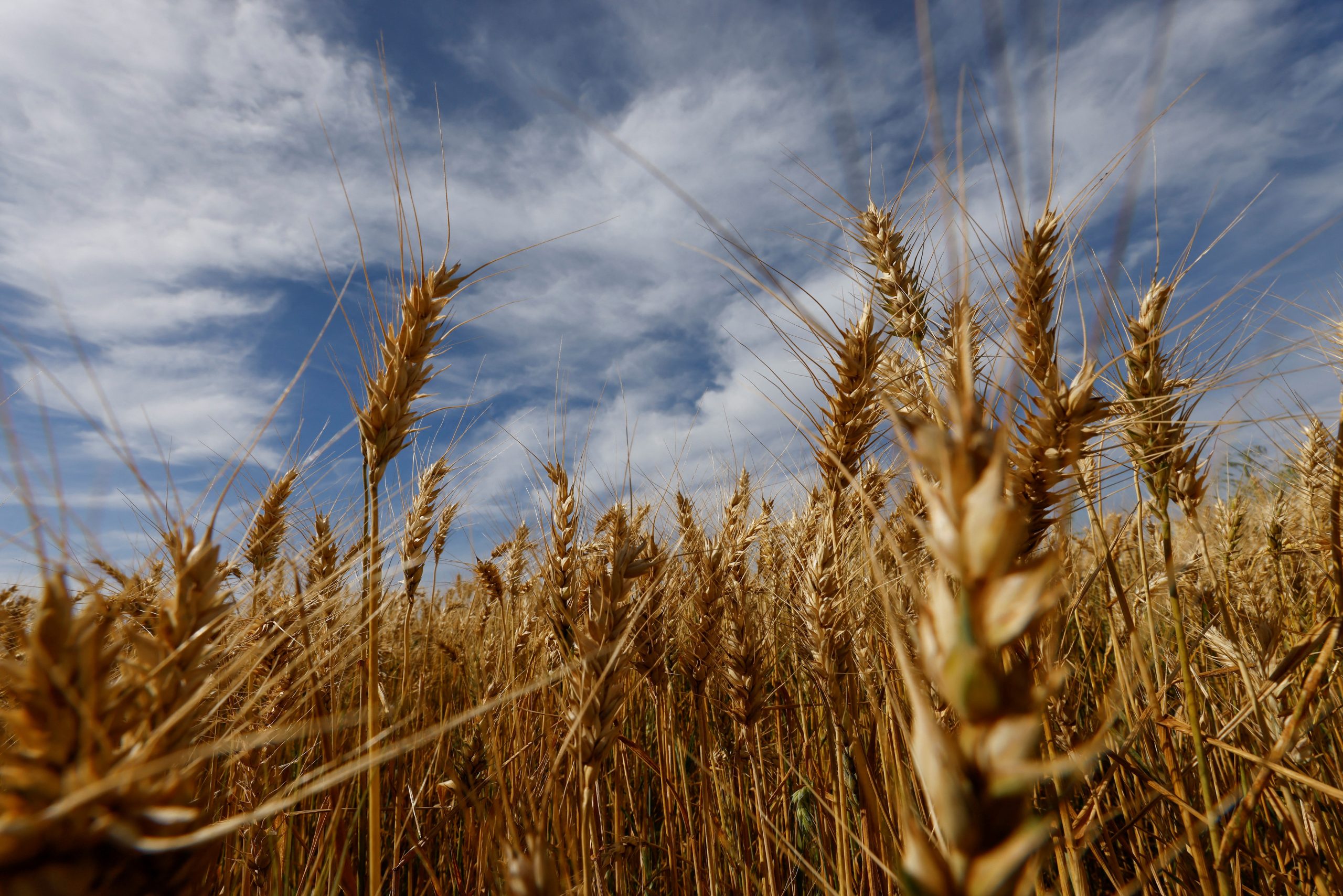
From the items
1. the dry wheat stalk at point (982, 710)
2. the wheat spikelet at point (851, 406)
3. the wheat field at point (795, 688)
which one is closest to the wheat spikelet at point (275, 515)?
the wheat field at point (795, 688)

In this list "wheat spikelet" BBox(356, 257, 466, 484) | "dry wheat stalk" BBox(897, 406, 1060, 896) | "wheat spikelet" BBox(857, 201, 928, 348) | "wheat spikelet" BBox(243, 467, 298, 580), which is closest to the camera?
"dry wheat stalk" BBox(897, 406, 1060, 896)

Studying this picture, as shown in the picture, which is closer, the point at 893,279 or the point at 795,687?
Result: the point at 893,279

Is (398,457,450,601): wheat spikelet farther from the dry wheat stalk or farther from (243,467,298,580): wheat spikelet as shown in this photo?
the dry wheat stalk

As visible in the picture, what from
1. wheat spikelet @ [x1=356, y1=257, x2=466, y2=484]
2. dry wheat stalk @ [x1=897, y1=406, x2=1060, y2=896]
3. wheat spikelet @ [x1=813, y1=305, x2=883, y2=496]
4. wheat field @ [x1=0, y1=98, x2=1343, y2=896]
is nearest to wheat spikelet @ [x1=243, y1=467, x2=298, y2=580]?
wheat field @ [x1=0, y1=98, x2=1343, y2=896]

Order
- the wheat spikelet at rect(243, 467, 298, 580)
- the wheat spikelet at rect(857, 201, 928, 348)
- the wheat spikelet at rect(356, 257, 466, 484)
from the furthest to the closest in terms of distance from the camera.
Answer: the wheat spikelet at rect(243, 467, 298, 580), the wheat spikelet at rect(857, 201, 928, 348), the wheat spikelet at rect(356, 257, 466, 484)

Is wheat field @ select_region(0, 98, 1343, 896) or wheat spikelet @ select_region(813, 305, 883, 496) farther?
wheat spikelet @ select_region(813, 305, 883, 496)

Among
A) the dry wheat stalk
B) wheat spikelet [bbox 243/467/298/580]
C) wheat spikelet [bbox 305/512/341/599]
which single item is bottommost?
the dry wheat stalk

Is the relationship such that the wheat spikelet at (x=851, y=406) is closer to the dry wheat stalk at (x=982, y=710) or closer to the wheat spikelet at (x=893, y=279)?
Result: the wheat spikelet at (x=893, y=279)

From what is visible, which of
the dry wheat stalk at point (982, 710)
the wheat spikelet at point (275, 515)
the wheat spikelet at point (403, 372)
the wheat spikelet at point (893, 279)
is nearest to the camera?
the dry wheat stalk at point (982, 710)

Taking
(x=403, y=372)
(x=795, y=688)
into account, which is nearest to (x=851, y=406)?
(x=403, y=372)

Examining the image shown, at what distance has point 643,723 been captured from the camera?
11.3ft

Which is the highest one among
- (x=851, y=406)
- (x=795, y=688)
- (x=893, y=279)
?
(x=893, y=279)

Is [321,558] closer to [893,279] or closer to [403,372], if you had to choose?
[403,372]

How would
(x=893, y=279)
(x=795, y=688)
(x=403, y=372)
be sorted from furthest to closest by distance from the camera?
1. (x=795, y=688)
2. (x=893, y=279)
3. (x=403, y=372)
